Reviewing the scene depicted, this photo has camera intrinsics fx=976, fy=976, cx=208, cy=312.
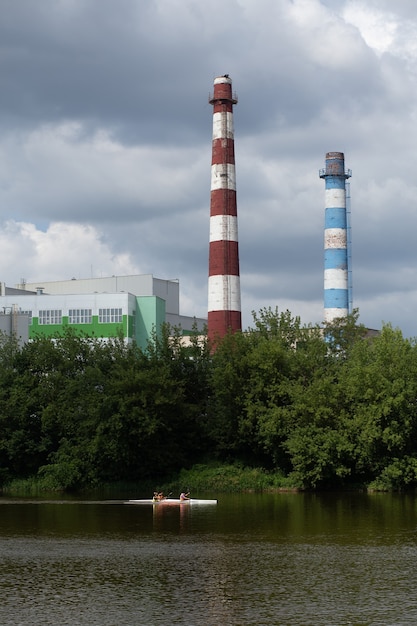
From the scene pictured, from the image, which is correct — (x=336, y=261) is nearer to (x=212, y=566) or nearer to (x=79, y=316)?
(x=79, y=316)

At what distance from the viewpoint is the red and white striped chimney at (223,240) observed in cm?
8000

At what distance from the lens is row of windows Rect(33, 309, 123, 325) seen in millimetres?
109812

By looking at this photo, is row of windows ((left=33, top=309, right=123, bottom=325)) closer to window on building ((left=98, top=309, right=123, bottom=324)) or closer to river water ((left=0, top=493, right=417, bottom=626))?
window on building ((left=98, top=309, right=123, bottom=324))

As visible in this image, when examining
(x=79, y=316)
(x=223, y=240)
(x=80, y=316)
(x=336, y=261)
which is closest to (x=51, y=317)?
(x=79, y=316)

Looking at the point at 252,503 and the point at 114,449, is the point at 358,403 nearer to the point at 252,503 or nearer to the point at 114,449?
the point at 252,503

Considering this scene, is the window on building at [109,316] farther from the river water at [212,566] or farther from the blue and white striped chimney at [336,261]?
the river water at [212,566]

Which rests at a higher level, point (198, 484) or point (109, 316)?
point (109, 316)

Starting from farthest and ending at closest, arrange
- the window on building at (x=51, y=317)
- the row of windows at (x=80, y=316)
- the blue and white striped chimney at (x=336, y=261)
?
the window on building at (x=51, y=317), the row of windows at (x=80, y=316), the blue and white striped chimney at (x=336, y=261)

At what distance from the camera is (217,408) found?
69250mm

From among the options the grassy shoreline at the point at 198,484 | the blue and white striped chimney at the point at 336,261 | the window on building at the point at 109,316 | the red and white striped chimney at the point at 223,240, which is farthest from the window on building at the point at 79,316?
the grassy shoreline at the point at 198,484

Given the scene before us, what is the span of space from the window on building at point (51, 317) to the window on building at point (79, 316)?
56.2 inches

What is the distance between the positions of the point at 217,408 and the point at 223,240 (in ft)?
54.5

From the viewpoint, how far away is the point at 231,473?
67000mm

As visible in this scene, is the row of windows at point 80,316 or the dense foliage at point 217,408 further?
the row of windows at point 80,316
